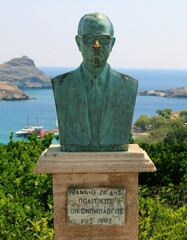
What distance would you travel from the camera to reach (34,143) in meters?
10.1

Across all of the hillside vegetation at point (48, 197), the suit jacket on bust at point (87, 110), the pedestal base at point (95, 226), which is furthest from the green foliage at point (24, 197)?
the suit jacket on bust at point (87, 110)

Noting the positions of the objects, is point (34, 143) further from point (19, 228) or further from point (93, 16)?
point (93, 16)

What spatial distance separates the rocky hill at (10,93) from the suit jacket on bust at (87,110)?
131879 mm

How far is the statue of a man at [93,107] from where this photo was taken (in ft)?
14.7

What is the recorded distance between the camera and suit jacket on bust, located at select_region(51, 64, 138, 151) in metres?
4.48

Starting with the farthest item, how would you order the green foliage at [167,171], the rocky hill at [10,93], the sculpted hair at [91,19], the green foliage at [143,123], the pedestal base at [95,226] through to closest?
the rocky hill at [10,93]
the green foliage at [143,123]
the green foliage at [167,171]
the pedestal base at [95,226]
the sculpted hair at [91,19]

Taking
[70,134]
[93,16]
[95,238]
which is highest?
[93,16]

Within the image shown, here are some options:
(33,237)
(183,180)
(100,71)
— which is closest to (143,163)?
(100,71)

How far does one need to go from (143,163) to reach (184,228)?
2725 millimetres

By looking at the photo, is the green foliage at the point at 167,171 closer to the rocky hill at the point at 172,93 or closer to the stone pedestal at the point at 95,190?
the stone pedestal at the point at 95,190

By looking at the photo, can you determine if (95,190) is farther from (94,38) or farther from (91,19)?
(91,19)

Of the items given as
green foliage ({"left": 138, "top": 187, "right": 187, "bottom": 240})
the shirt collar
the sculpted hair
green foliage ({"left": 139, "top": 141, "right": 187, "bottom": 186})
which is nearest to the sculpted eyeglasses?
the sculpted hair

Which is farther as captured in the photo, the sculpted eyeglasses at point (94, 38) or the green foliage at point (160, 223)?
the green foliage at point (160, 223)

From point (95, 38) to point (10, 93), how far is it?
136 metres
